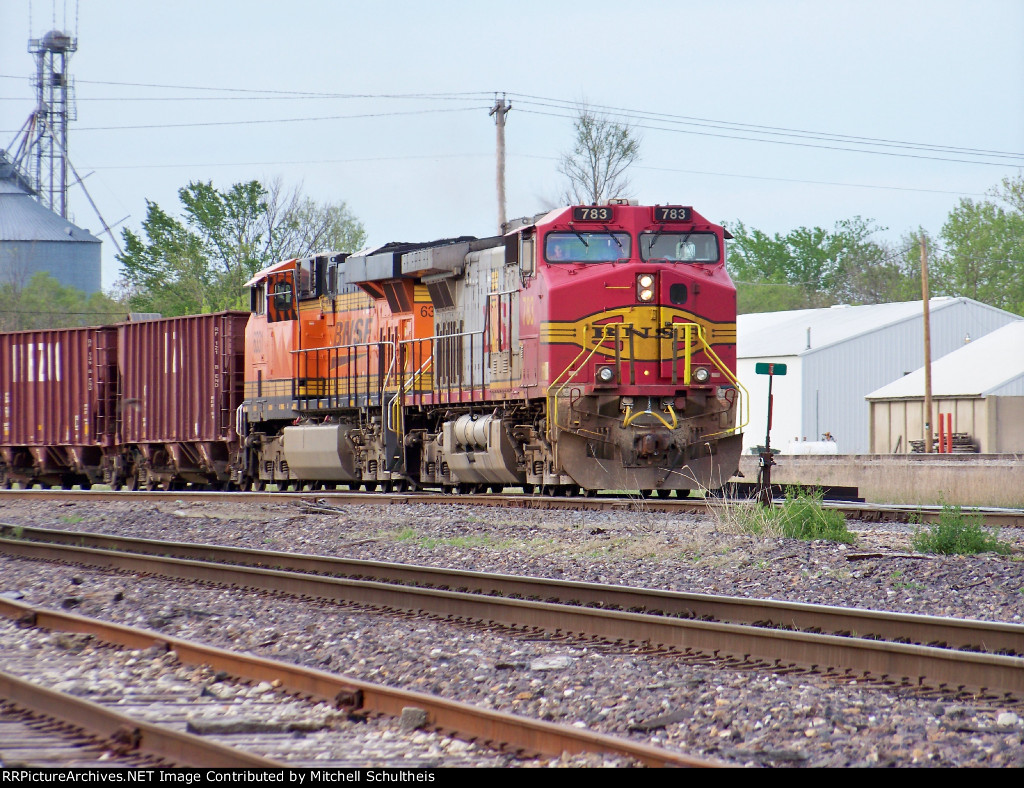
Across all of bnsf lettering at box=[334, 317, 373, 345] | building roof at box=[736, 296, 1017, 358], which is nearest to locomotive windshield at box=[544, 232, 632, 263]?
bnsf lettering at box=[334, 317, 373, 345]

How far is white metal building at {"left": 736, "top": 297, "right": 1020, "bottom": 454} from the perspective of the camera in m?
39.8

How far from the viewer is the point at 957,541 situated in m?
9.87

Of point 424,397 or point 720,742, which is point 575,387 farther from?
point 720,742

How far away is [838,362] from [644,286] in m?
27.0

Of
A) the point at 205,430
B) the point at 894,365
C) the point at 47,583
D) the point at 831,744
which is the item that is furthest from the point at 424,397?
the point at 894,365

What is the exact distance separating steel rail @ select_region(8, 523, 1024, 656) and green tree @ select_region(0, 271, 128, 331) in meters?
55.2

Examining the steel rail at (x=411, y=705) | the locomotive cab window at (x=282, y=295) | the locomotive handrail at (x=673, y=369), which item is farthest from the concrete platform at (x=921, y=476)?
the steel rail at (x=411, y=705)

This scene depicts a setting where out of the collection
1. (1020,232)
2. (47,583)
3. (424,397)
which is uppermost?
(1020,232)

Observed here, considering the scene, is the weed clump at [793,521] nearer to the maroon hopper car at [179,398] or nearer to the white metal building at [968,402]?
the maroon hopper car at [179,398]

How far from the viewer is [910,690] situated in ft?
18.1

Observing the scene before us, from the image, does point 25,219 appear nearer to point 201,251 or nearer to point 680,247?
point 201,251

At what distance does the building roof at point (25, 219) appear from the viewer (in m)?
70.7
